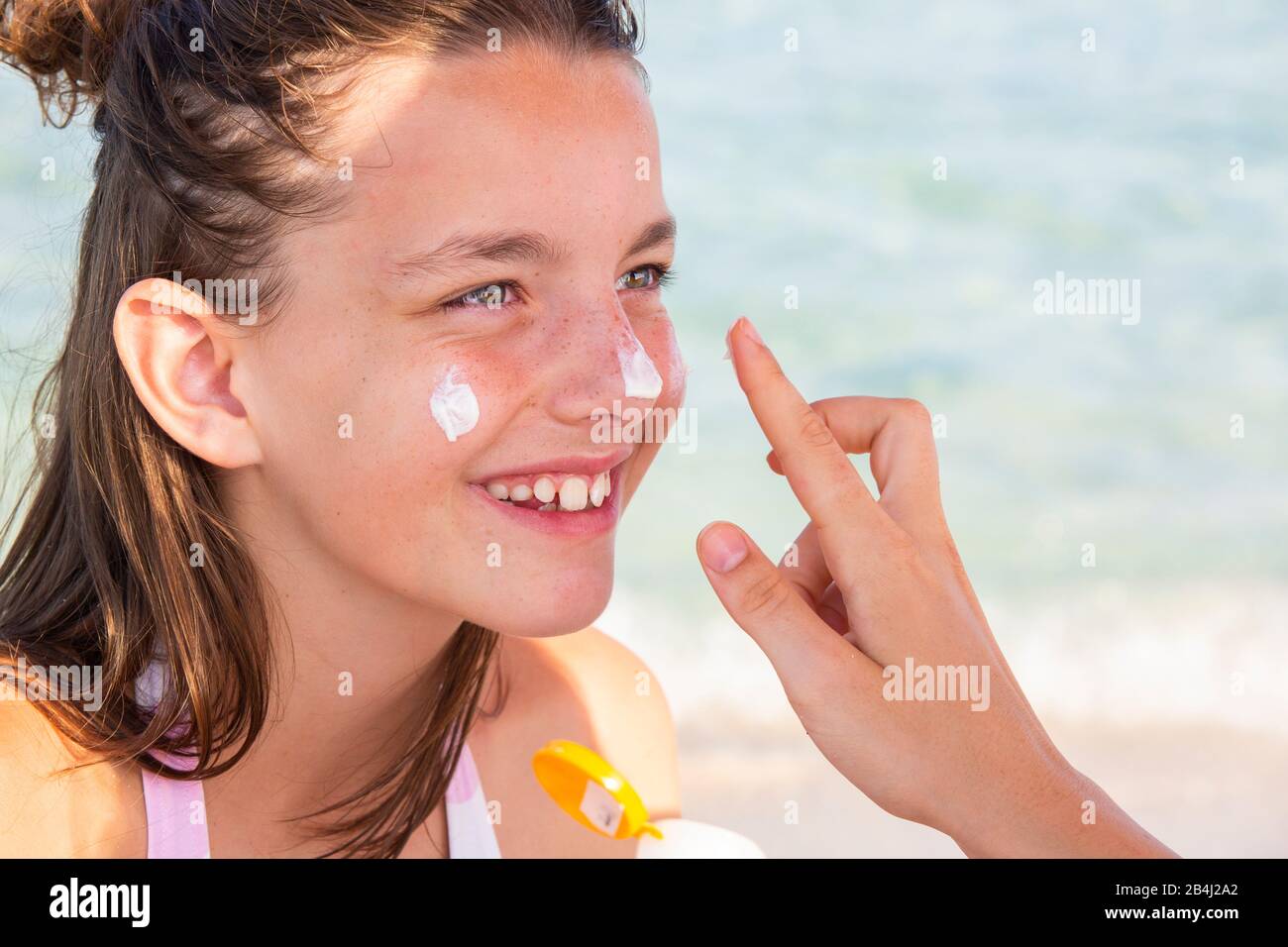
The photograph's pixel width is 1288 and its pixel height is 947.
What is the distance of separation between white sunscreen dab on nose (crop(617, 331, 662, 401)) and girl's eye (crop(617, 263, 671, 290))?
0.22 m

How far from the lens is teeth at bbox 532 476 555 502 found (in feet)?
7.19

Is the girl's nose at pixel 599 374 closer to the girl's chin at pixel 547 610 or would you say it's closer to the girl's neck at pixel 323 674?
the girl's chin at pixel 547 610

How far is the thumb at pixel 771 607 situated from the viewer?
198 cm

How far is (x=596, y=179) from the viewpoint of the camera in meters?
2.14

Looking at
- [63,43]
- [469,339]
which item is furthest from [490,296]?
[63,43]

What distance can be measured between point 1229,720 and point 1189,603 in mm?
1072

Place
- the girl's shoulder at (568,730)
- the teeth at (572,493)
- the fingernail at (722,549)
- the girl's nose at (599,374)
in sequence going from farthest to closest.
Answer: the girl's shoulder at (568,730) < the teeth at (572,493) < the girl's nose at (599,374) < the fingernail at (722,549)

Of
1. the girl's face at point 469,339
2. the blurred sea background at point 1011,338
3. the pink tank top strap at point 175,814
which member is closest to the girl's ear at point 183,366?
the girl's face at point 469,339

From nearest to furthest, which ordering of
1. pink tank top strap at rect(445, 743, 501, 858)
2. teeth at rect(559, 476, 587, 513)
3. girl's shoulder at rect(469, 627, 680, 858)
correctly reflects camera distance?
1. teeth at rect(559, 476, 587, 513)
2. pink tank top strap at rect(445, 743, 501, 858)
3. girl's shoulder at rect(469, 627, 680, 858)

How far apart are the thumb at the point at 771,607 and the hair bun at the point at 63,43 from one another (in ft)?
5.00

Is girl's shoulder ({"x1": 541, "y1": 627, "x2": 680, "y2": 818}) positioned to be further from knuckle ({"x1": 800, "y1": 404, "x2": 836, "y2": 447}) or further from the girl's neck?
knuckle ({"x1": 800, "y1": 404, "x2": 836, "y2": 447})

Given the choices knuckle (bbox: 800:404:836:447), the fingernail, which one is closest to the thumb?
the fingernail

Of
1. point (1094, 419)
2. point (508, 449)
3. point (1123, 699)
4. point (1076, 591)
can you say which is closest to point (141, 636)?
point (508, 449)

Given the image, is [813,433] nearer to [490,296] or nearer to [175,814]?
[490,296]
